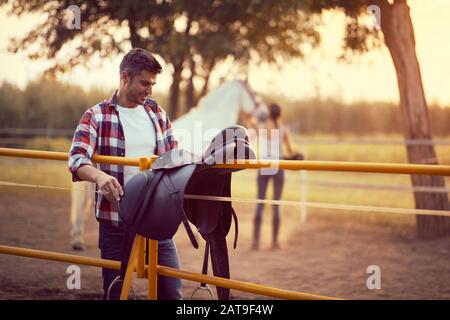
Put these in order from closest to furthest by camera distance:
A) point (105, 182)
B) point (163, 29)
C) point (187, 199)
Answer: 1. point (105, 182)
2. point (187, 199)
3. point (163, 29)

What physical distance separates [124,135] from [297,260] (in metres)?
4.05

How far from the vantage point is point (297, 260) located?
638 centimetres

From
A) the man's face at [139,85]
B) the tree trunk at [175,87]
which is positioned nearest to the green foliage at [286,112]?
the tree trunk at [175,87]

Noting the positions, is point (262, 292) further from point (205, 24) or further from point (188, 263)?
point (205, 24)

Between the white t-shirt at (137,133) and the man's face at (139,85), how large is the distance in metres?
0.09

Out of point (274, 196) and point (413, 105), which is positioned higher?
point (413, 105)

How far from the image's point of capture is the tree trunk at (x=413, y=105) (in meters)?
7.87

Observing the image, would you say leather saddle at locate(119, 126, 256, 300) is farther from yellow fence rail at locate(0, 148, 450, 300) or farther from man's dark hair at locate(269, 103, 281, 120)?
man's dark hair at locate(269, 103, 281, 120)

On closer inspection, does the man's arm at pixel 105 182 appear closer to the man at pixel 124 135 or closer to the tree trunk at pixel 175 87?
the man at pixel 124 135

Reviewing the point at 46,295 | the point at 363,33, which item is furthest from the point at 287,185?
the point at 46,295

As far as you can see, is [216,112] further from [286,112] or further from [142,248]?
[286,112]

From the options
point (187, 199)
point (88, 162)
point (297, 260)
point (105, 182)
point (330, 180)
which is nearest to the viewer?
point (105, 182)

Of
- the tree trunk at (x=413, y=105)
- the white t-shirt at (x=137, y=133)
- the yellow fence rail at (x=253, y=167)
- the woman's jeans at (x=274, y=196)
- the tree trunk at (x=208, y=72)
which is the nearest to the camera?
the yellow fence rail at (x=253, y=167)

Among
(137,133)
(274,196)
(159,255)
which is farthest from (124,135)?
(274,196)
